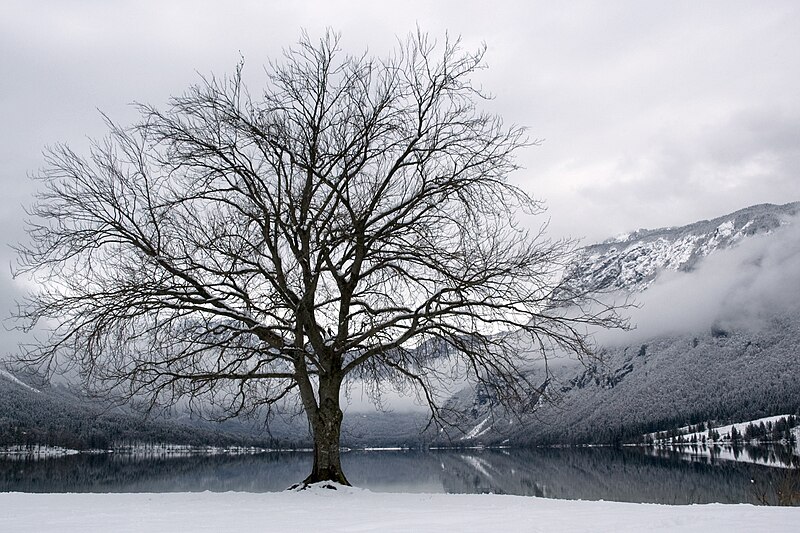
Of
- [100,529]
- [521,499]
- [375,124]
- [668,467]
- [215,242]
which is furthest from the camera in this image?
[668,467]

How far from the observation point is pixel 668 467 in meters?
90.8

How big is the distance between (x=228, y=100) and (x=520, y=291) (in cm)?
679

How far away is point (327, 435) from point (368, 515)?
15.6ft

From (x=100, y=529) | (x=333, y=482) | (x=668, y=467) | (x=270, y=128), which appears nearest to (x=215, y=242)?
(x=270, y=128)

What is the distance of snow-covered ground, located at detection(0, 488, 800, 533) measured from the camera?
22.4 feet

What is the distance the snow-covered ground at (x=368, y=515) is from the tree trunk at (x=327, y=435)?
192cm

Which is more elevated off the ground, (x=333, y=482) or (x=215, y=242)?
(x=215, y=242)

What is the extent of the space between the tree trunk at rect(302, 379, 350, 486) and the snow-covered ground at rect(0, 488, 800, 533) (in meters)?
1.92

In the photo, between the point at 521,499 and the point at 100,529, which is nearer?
the point at 100,529

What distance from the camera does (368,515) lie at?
825 centimetres

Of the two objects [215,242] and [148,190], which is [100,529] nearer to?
[215,242]

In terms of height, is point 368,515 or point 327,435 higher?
point 327,435

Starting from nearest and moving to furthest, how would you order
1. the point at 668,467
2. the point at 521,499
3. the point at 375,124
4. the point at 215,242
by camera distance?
the point at 521,499, the point at 215,242, the point at 375,124, the point at 668,467

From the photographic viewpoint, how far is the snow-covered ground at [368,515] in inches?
268
